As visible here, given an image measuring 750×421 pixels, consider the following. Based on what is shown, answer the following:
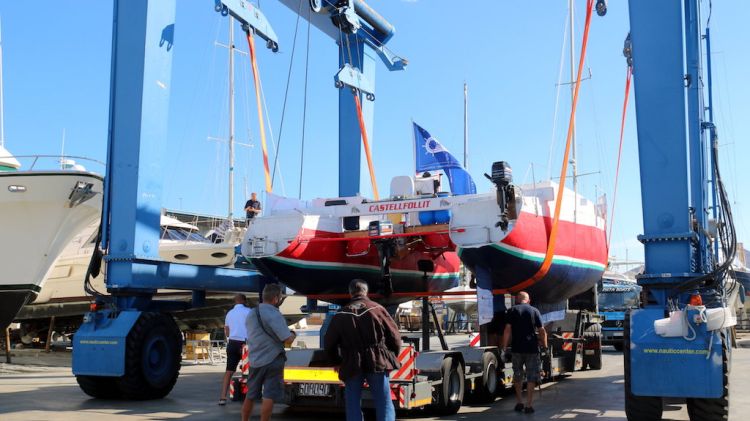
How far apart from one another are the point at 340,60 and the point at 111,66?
5.30 meters

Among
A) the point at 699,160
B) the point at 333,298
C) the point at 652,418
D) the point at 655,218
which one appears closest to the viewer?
the point at 652,418

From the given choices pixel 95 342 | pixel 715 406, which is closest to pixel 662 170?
pixel 715 406

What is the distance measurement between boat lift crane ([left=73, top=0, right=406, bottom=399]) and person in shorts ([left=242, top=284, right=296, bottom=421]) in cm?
364

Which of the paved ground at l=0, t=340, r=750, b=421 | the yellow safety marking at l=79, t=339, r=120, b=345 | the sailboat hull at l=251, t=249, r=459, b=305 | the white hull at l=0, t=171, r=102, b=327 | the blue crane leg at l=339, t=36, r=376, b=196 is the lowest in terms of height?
the paved ground at l=0, t=340, r=750, b=421

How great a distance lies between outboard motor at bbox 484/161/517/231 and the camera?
330 inches

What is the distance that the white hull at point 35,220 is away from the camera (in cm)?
1310

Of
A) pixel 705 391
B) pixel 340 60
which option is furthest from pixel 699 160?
pixel 340 60

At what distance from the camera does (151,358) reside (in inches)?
376

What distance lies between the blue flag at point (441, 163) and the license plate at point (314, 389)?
4.62 metres

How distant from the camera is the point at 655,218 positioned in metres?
7.26

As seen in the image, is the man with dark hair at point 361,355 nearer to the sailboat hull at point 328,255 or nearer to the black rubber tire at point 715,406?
the black rubber tire at point 715,406

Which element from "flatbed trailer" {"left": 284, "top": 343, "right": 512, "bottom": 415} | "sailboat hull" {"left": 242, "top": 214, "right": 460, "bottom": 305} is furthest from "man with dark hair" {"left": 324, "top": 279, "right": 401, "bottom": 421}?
"sailboat hull" {"left": 242, "top": 214, "right": 460, "bottom": 305}

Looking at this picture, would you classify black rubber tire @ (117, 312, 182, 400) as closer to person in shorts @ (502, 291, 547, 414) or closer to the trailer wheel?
the trailer wheel

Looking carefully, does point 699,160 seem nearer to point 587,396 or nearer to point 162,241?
point 587,396
